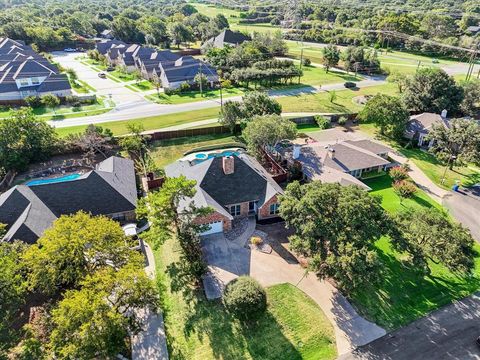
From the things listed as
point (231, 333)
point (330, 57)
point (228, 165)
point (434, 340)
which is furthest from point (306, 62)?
point (231, 333)

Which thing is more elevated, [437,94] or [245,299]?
[437,94]

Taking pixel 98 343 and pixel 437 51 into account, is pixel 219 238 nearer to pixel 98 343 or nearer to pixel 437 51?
pixel 98 343

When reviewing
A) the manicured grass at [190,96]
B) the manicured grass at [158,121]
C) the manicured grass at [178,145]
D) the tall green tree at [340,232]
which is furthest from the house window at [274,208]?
the manicured grass at [190,96]

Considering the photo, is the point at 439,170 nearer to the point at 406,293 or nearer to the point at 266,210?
the point at 406,293

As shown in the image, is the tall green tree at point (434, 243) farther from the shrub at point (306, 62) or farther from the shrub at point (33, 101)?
the shrub at point (306, 62)

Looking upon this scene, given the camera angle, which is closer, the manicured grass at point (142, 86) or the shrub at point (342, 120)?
the shrub at point (342, 120)

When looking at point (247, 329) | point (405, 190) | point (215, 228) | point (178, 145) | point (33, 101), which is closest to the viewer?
point (247, 329)
